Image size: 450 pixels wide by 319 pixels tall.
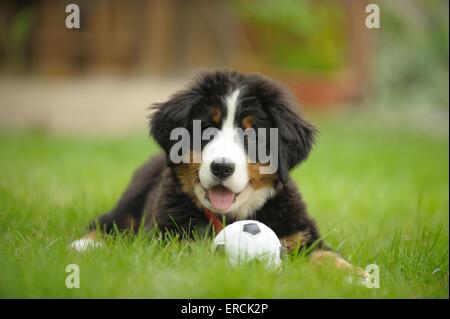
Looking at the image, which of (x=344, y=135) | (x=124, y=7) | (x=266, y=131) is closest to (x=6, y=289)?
(x=266, y=131)

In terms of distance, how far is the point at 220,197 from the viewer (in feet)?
11.1

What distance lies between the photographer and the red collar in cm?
345

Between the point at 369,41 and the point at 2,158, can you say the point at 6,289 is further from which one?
the point at 369,41

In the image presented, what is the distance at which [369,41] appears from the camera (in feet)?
45.4

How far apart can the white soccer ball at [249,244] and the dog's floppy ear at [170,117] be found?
0.71 m

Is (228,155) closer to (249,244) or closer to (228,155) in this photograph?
(228,155)

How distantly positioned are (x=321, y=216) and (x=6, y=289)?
266cm

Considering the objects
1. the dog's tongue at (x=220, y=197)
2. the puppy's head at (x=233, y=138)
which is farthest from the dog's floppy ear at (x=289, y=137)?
the dog's tongue at (x=220, y=197)

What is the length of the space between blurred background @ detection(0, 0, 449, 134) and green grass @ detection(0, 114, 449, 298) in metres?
2.39

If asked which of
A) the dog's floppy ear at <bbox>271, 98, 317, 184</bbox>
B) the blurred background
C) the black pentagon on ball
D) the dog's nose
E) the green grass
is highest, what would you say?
the blurred background

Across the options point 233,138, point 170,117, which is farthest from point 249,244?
point 170,117

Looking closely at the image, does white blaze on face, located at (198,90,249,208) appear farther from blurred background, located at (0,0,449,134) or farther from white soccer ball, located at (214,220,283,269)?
blurred background, located at (0,0,449,134)

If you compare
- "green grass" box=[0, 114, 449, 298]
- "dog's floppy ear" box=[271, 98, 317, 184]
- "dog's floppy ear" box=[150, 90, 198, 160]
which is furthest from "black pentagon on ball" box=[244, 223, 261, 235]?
"dog's floppy ear" box=[150, 90, 198, 160]

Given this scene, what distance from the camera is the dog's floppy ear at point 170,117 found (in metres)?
3.52
